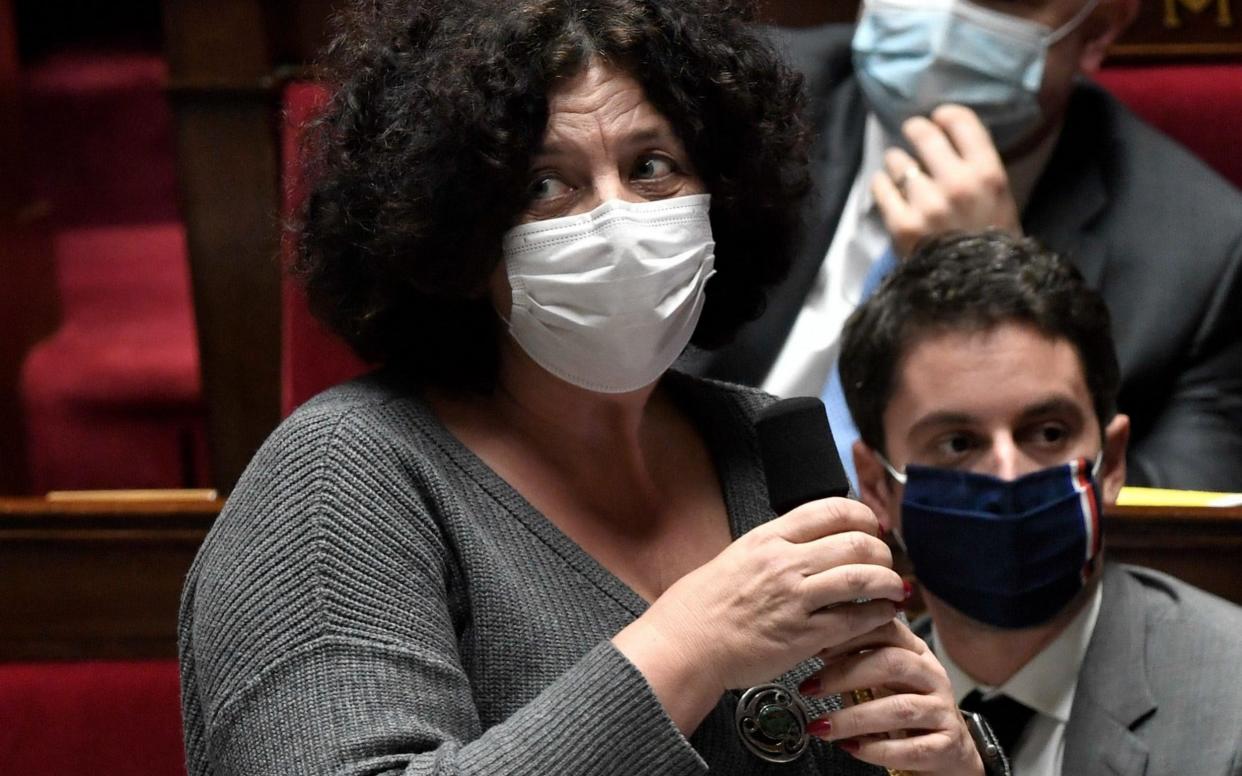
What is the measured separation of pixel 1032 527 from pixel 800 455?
0.36 meters

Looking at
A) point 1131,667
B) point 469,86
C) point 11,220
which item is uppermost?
point 469,86

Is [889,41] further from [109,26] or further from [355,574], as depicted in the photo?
[109,26]

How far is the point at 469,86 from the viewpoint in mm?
769

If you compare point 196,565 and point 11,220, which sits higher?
point 196,565

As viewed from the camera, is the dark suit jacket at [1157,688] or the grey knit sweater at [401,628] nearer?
the grey knit sweater at [401,628]

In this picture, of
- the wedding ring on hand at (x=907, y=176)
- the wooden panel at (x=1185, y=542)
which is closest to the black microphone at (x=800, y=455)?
the wooden panel at (x=1185, y=542)

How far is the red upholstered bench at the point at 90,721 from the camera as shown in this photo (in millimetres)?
1071

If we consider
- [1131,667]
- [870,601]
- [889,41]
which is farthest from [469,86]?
[889,41]

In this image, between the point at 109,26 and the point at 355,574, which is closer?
the point at 355,574

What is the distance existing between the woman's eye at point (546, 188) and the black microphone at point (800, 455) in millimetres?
154

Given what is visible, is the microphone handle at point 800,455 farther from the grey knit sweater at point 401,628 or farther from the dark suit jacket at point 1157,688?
the dark suit jacket at point 1157,688

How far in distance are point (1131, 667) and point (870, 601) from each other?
0.42 meters

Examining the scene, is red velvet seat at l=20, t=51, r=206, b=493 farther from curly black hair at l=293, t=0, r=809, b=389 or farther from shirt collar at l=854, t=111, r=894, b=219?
curly black hair at l=293, t=0, r=809, b=389

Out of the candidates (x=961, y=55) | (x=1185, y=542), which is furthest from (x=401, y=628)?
(x=961, y=55)
